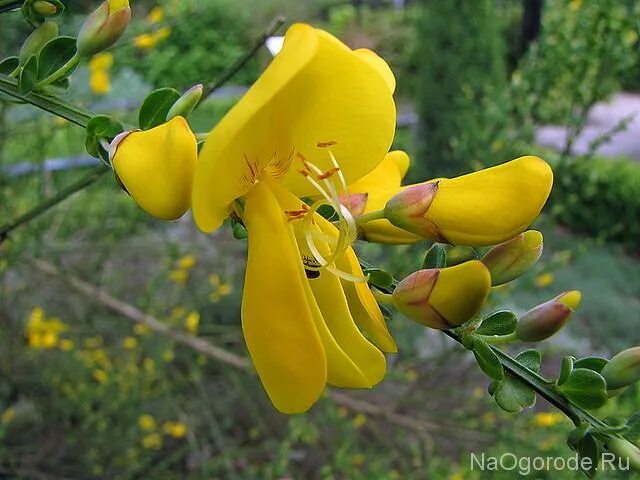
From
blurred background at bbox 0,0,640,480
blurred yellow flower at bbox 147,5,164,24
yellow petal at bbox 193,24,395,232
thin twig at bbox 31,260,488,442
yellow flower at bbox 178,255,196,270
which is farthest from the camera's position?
yellow flower at bbox 178,255,196,270

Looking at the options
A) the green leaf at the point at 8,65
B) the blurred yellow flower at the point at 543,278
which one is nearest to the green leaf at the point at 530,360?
the green leaf at the point at 8,65

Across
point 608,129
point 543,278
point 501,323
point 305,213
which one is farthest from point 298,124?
point 608,129

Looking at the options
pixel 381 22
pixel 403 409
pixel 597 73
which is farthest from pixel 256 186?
pixel 381 22

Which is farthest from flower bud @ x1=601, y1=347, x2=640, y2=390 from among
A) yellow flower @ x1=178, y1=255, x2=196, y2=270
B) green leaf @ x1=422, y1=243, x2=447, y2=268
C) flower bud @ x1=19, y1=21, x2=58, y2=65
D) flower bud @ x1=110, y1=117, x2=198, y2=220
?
yellow flower @ x1=178, y1=255, x2=196, y2=270

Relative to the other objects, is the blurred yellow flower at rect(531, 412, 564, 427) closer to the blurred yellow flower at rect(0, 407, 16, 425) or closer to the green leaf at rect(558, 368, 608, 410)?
the blurred yellow flower at rect(0, 407, 16, 425)

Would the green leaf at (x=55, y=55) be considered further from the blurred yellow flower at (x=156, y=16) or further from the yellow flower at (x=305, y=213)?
the blurred yellow flower at (x=156, y=16)

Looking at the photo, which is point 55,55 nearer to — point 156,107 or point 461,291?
point 156,107
